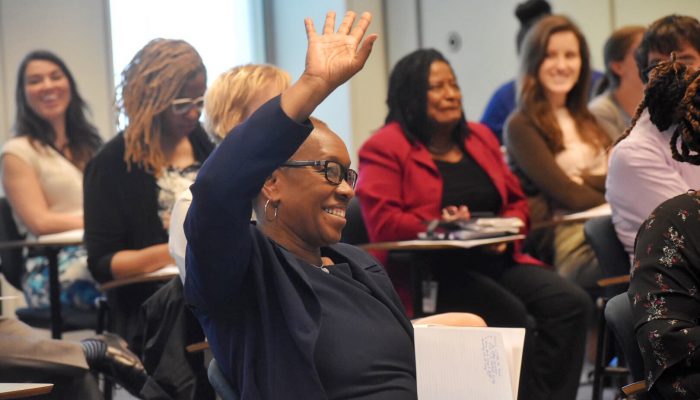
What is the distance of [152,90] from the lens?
13.2ft

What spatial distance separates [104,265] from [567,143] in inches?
91.7

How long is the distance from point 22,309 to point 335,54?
3149 millimetres

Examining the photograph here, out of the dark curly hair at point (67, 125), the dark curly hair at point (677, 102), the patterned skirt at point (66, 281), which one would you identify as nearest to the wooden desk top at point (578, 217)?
the dark curly hair at point (677, 102)

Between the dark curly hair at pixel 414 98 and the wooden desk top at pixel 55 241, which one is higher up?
the dark curly hair at pixel 414 98

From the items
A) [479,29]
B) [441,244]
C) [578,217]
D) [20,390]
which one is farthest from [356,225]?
[479,29]

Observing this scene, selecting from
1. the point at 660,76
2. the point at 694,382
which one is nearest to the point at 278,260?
the point at 694,382

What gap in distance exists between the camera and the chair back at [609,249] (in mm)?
3621

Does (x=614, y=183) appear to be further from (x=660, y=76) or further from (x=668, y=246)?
(x=668, y=246)

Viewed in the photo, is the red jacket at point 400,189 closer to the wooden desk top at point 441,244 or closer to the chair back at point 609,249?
the wooden desk top at point 441,244

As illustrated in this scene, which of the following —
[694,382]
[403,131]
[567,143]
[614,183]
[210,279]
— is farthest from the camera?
[567,143]

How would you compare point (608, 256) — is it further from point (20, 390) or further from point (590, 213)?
point (20, 390)

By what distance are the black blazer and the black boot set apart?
108 cm

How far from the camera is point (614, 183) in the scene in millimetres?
3582

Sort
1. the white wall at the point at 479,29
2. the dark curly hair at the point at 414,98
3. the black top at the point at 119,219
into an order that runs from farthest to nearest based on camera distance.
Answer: the white wall at the point at 479,29, the dark curly hair at the point at 414,98, the black top at the point at 119,219
